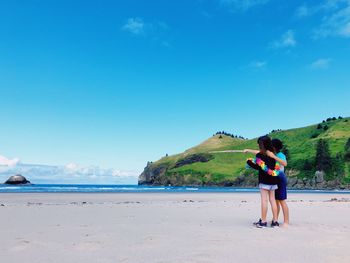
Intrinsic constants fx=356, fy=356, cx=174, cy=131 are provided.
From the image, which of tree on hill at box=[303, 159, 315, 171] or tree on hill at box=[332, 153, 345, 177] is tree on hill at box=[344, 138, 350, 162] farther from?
tree on hill at box=[303, 159, 315, 171]

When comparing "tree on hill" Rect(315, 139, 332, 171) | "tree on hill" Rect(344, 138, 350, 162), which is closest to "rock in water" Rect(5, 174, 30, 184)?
"tree on hill" Rect(315, 139, 332, 171)

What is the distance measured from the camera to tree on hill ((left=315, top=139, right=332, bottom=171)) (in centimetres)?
15362

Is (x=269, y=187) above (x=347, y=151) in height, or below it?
below

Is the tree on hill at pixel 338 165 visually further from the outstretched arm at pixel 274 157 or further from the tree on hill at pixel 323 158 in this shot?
the outstretched arm at pixel 274 157

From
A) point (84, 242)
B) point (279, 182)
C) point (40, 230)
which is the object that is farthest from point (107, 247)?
point (279, 182)

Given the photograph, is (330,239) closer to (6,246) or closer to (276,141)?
(276,141)

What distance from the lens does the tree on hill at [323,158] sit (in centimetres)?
15362

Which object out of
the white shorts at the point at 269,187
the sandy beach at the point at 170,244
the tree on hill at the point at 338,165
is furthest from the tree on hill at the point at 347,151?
the sandy beach at the point at 170,244

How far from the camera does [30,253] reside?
6.67 meters

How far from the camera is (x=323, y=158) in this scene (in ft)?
509

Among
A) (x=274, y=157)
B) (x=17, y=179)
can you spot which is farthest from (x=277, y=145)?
(x=17, y=179)

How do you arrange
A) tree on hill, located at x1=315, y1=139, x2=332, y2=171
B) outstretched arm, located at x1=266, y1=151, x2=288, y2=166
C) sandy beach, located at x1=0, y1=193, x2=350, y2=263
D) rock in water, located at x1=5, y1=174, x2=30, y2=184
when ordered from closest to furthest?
sandy beach, located at x1=0, y1=193, x2=350, y2=263 < outstretched arm, located at x1=266, y1=151, x2=288, y2=166 < rock in water, located at x1=5, y1=174, x2=30, y2=184 < tree on hill, located at x1=315, y1=139, x2=332, y2=171

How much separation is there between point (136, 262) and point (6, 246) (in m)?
3.16

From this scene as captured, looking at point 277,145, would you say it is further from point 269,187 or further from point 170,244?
point 170,244
